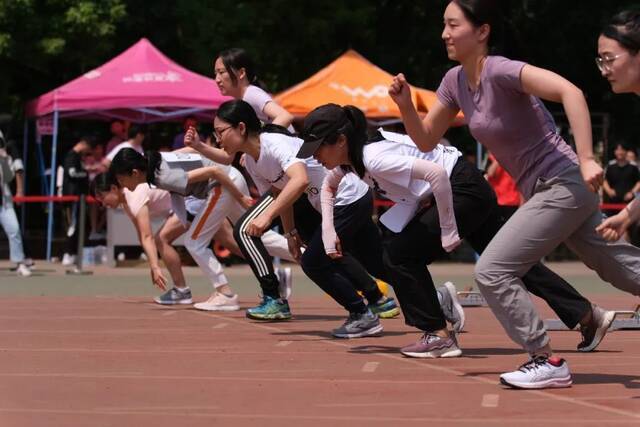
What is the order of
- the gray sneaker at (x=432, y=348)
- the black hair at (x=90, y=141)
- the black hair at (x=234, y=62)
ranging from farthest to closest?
the black hair at (x=90, y=141) → the black hair at (x=234, y=62) → the gray sneaker at (x=432, y=348)

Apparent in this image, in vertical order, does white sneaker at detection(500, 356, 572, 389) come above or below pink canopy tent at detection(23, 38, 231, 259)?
below

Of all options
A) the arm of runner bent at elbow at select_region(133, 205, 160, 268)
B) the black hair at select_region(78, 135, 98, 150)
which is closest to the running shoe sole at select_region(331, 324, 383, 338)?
the arm of runner bent at elbow at select_region(133, 205, 160, 268)

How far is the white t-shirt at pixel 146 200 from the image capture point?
43.4 feet

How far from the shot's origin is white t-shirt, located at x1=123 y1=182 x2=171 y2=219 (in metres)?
13.2

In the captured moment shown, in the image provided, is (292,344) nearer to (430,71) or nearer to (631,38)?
(631,38)

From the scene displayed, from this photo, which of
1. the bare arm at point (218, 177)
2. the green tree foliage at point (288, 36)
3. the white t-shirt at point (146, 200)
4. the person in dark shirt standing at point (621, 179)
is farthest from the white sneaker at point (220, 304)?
the green tree foliage at point (288, 36)

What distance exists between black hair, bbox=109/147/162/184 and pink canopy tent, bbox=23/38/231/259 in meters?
9.35

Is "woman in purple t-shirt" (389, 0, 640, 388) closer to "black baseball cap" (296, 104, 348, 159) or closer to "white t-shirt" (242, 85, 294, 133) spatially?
"black baseball cap" (296, 104, 348, 159)

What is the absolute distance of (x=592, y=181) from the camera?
6.54 m

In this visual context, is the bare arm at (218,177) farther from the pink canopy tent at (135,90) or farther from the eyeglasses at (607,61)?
the pink canopy tent at (135,90)

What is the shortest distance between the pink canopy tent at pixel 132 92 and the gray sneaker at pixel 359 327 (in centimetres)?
1185

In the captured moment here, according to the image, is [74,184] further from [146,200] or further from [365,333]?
[365,333]

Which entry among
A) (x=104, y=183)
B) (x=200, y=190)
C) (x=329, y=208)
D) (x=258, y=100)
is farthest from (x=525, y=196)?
(x=104, y=183)

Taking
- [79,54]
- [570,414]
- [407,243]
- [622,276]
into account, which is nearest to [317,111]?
[407,243]
